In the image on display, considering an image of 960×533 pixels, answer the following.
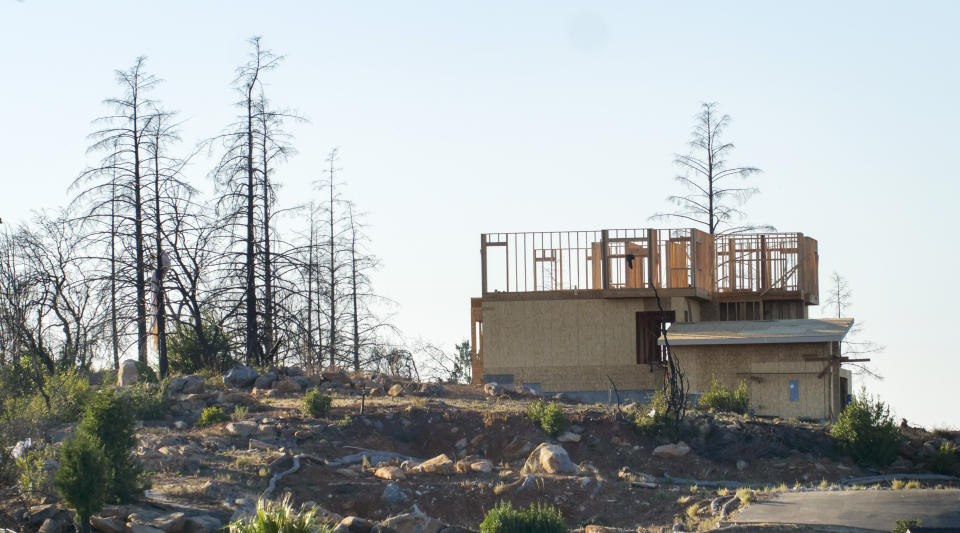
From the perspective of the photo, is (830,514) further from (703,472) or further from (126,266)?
(126,266)

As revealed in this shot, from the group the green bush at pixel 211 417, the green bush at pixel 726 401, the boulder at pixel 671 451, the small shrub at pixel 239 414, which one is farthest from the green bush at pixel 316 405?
the green bush at pixel 726 401

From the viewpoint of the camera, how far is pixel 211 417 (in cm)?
2161

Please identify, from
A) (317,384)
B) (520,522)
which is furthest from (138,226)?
(520,522)

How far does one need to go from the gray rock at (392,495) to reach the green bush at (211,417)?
5.81m

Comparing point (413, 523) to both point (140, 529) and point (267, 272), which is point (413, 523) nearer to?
point (140, 529)

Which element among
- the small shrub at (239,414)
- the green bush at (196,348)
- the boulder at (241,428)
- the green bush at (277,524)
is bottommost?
the green bush at (277,524)

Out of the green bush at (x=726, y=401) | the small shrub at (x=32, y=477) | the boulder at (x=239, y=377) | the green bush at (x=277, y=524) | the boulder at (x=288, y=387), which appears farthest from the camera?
the boulder at (x=239, y=377)

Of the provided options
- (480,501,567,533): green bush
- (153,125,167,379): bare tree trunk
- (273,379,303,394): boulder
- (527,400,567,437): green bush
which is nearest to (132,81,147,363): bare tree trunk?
(153,125,167,379): bare tree trunk

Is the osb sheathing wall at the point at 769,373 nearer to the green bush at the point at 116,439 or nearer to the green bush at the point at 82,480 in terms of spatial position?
the green bush at the point at 116,439

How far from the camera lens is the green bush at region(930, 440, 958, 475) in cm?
2041

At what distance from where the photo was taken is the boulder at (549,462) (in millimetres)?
18578

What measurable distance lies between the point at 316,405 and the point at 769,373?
11229mm

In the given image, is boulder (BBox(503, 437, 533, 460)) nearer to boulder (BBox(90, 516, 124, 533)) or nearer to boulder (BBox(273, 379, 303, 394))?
boulder (BBox(273, 379, 303, 394))

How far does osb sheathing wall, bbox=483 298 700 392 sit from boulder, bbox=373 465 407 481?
36.7 feet
